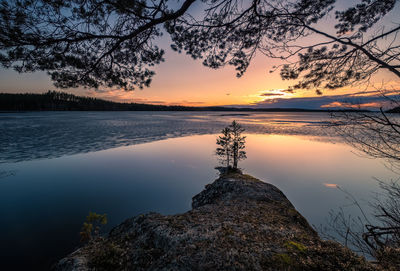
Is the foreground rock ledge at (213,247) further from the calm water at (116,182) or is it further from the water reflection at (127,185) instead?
the water reflection at (127,185)

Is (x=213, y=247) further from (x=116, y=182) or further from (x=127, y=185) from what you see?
(x=116, y=182)

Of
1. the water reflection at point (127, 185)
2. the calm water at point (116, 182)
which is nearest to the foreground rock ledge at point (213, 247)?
the calm water at point (116, 182)

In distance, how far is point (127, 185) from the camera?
1260 centimetres

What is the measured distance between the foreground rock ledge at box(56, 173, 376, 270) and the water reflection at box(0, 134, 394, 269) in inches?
Result: 211

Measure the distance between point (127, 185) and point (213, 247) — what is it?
11.6 metres

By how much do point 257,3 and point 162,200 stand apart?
40.6 ft

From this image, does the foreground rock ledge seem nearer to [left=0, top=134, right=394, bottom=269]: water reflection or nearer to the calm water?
the calm water

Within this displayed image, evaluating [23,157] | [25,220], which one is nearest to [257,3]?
[25,220]

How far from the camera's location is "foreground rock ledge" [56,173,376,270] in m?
2.61

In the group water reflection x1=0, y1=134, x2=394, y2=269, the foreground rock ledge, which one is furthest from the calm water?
the foreground rock ledge

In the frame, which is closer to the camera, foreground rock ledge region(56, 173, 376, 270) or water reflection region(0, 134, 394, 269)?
foreground rock ledge region(56, 173, 376, 270)

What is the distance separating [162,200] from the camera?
1171 cm

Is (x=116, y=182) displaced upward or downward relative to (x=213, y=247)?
downward

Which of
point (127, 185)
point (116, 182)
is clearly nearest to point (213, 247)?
point (127, 185)
